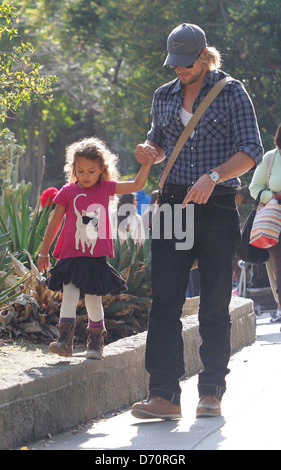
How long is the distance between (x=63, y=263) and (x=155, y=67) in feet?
53.9

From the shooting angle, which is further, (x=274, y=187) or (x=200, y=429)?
(x=274, y=187)

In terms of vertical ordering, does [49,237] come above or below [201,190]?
below

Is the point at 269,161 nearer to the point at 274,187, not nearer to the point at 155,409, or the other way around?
the point at 274,187

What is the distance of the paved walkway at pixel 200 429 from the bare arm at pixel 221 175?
111 cm

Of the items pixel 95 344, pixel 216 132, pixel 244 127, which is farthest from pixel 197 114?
pixel 95 344

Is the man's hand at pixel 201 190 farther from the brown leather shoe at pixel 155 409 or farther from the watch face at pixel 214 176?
the brown leather shoe at pixel 155 409

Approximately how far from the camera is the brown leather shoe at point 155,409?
210 inches

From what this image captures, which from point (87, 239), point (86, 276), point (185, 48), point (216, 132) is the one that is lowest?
point (86, 276)

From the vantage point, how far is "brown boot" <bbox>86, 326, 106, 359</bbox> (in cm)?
574

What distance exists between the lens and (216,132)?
17.9 ft

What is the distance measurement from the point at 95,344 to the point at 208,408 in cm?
80

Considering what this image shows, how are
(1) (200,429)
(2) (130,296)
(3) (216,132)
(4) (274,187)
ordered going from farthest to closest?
(4) (274,187), (2) (130,296), (3) (216,132), (1) (200,429)

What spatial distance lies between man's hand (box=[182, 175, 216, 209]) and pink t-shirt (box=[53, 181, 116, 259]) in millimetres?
968

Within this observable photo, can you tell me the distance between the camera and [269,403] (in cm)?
567
